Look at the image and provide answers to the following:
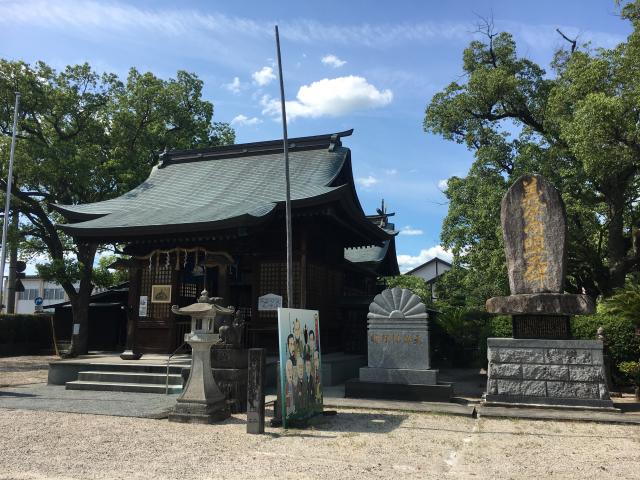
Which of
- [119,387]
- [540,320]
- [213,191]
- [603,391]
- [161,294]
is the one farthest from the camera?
[213,191]

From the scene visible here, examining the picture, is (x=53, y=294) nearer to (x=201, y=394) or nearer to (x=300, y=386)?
(x=201, y=394)

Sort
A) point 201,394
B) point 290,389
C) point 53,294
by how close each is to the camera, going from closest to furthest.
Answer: point 290,389 → point 201,394 → point 53,294

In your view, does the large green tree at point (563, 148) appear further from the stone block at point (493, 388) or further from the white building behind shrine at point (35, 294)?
the white building behind shrine at point (35, 294)

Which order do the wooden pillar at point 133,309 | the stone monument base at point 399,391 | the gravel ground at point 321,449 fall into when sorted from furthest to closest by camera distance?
the wooden pillar at point 133,309
the stone monument base at point 399,391
the gravel ground at point 321,449

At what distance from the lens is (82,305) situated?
845 inches

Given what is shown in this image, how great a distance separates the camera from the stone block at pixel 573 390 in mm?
9047

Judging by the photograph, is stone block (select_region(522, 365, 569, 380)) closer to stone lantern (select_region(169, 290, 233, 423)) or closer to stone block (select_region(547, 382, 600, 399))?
stone block (select_region(547, 382, 600, 399))

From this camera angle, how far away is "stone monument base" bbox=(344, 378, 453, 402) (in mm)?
9891

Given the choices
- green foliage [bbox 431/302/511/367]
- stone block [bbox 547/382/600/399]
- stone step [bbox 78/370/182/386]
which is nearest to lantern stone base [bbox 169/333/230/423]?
stone step [bbox 78/370/182/386]

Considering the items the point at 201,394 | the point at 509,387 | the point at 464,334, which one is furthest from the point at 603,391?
the point at 464,334

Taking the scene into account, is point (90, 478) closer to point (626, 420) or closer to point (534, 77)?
point (626, 420)

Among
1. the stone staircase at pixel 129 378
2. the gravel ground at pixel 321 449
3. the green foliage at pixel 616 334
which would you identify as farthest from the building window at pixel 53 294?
the green foliage at pixel 616 334

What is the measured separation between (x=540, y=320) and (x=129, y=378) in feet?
30.4

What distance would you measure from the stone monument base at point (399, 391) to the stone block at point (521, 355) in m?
1.26
